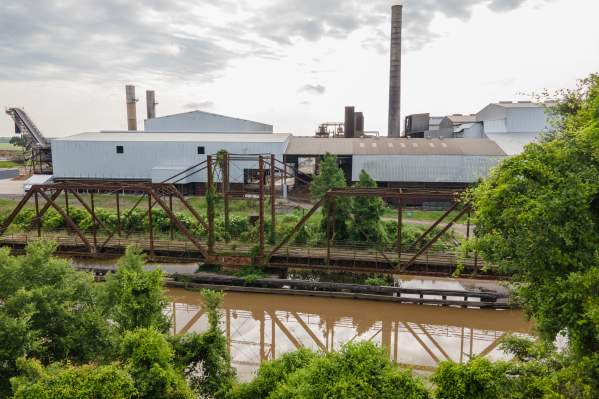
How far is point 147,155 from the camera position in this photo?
44.4 m

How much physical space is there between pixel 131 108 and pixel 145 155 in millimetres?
25182

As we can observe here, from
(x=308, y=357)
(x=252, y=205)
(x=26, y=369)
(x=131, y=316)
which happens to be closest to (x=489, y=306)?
(x=308, y=357)

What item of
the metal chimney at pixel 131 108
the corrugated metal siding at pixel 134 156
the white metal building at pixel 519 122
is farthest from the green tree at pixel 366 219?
the metal chimney at pixel 131 108

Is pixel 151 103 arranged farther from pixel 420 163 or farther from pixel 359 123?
pixel 420 163

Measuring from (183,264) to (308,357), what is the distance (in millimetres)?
17277

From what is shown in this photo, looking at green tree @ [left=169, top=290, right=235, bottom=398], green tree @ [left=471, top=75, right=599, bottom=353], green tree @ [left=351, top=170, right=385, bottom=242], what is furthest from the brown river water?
green tree @ [left=471, top=75, right=599, bottom=353]

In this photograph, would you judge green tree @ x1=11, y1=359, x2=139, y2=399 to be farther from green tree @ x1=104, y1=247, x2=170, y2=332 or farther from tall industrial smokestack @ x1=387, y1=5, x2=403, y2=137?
tall industrial smokestack @ x1=387, y1=5, x2=403, y2=137

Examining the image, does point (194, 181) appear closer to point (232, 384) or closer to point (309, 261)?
point (309, 261)

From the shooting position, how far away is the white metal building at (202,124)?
191 feet

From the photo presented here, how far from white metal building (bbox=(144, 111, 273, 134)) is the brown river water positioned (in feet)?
130

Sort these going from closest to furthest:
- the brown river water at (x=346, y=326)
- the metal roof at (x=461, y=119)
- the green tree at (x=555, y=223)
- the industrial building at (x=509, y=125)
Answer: the green tree at (x=555, y=223)
the brown river water at (x=346, y=326)
the industrial building at (x=509, y=125)
the metal roof at (x=461, y=119)

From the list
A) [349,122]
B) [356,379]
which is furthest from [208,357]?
[349,122]

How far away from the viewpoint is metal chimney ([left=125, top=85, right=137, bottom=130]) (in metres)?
64.8

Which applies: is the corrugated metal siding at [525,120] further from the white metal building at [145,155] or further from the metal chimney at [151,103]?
the metal chimney at [151,103]
